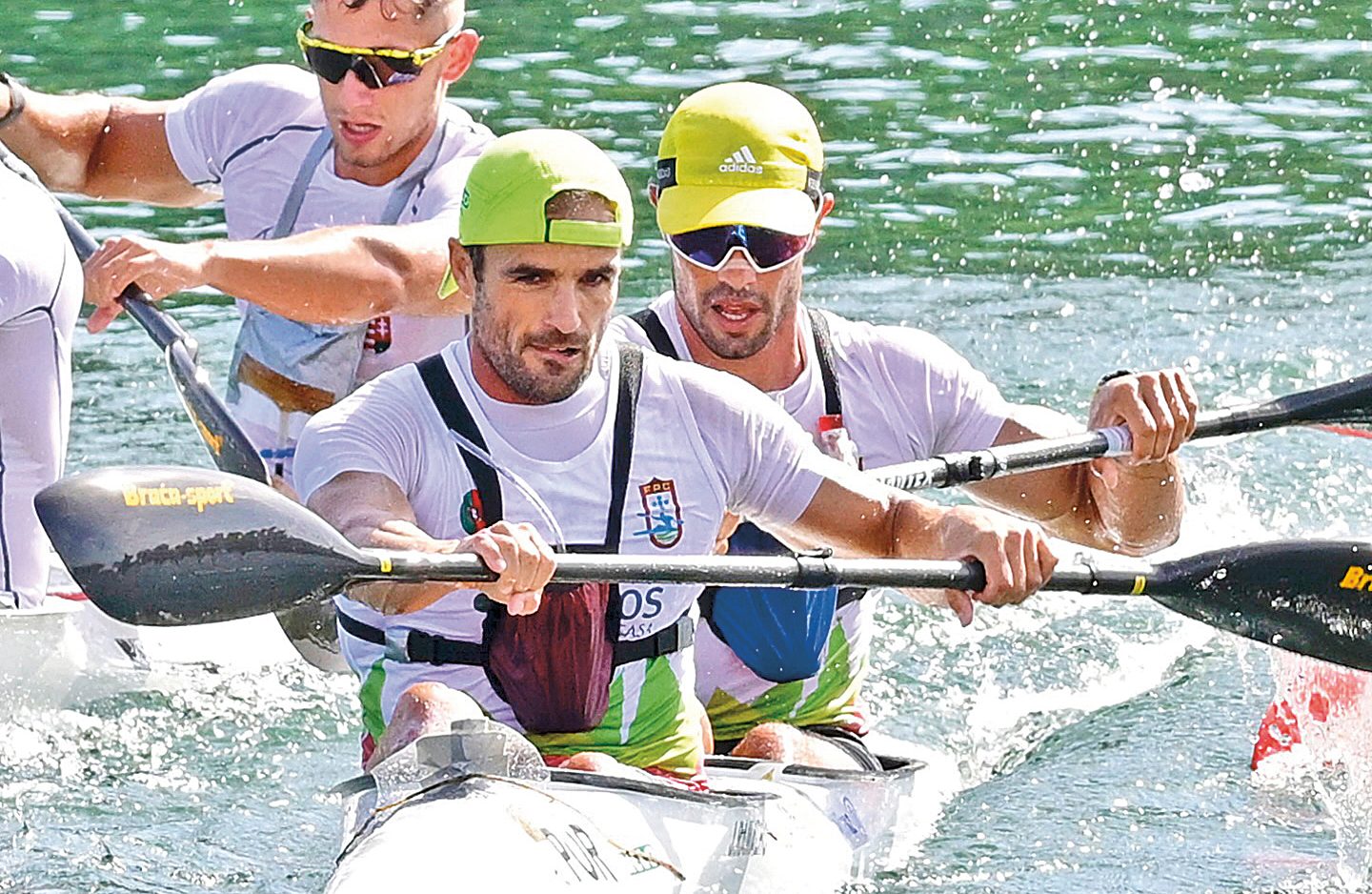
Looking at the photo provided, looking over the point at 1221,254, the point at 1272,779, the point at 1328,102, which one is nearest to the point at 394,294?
the point at 1272,779

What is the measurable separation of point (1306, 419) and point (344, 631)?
2366 millimetres

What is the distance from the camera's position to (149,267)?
4.71 m

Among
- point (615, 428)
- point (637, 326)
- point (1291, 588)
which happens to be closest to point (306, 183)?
point (637, 326)

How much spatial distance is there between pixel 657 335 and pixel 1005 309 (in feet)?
16.2

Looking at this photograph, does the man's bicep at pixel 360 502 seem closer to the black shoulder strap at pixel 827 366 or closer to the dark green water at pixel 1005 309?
the black shoulder strap at pixel 827 366

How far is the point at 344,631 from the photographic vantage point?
3.99 m

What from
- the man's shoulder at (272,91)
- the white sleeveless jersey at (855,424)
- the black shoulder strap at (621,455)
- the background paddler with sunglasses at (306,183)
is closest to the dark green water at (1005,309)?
the white sleeveless jersey at (855,424)

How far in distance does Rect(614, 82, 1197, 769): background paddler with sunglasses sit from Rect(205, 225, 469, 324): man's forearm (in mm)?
554

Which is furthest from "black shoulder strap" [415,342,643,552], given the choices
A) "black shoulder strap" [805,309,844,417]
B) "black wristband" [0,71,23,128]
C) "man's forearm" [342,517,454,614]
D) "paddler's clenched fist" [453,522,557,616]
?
"black wristband" [0,71,23,128]

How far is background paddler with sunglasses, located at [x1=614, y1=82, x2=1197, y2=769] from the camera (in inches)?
178

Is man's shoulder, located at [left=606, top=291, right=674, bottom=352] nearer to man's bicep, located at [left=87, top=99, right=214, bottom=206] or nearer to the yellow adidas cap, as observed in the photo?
the yellow adidas cap

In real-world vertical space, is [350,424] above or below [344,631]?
above

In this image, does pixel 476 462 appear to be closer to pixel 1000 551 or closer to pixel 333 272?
pixel 1000 551

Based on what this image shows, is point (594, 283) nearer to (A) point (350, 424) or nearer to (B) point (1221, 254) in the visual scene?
(A) point (350, 424)
